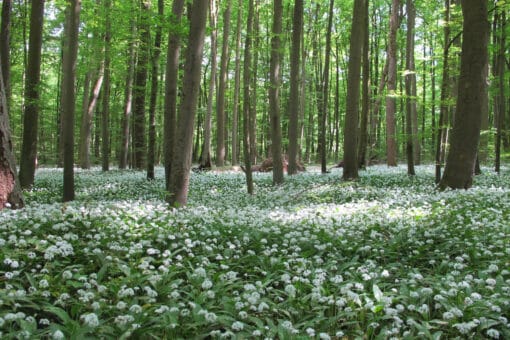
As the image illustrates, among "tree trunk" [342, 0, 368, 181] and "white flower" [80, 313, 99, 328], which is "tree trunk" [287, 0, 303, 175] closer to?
"tree trunk" [342, 0, 368, 181]

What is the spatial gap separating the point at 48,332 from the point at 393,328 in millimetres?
3023

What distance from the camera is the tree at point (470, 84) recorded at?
10.5 m

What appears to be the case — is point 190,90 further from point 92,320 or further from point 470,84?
point 470,84

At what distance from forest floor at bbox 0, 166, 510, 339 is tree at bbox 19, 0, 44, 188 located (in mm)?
7240

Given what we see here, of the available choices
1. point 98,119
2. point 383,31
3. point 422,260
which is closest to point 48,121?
point 98,119

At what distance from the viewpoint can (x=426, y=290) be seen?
4.11m

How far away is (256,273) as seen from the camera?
5195 mm

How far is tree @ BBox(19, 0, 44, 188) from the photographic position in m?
12.7

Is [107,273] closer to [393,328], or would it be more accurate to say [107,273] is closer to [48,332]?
[48,332]

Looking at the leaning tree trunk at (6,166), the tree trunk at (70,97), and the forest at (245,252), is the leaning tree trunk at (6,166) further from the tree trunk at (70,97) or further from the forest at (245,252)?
the tree trunk at (70,97)

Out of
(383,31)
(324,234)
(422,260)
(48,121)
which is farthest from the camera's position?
(48,121)

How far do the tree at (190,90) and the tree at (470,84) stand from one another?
7240mm

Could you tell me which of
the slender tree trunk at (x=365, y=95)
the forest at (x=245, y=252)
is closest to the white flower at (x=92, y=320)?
the forest at (x=245, y=252)

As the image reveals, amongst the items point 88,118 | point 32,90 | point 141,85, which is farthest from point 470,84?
point 88,118
